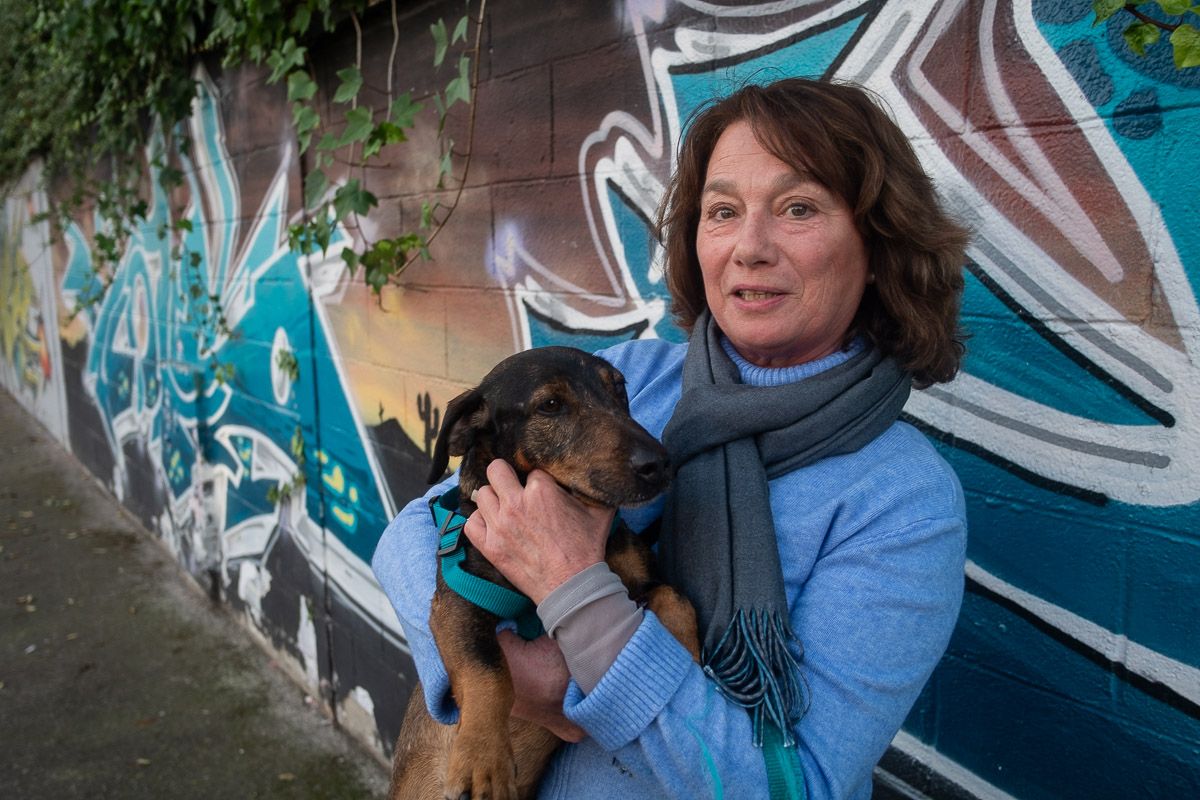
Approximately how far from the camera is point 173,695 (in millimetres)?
4941

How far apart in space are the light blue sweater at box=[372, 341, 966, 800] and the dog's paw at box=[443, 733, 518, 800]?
0.90ft

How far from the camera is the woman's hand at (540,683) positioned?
1.59 m

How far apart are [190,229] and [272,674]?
9.54 ft

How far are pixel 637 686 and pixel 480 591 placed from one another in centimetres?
51

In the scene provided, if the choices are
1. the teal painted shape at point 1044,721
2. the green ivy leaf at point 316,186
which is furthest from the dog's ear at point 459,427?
the green ivy leaf at point 316,186

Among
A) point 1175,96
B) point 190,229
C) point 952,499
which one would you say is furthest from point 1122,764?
point 190,229

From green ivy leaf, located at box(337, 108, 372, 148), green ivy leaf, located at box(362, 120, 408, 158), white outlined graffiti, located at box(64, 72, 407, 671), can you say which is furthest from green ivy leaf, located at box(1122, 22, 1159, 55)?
white outlined graffiti, located at box(64, 72, 407, 671)

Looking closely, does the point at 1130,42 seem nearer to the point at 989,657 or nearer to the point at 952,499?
the point at 952,499

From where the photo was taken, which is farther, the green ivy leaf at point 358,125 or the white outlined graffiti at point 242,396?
the white outlined graffiti at point 242,396

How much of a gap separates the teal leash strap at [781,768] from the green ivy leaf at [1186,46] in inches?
47.9

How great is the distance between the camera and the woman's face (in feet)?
5.10

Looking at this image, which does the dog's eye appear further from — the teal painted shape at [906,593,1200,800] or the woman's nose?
the teal painted shape at [906,593,1200,800]

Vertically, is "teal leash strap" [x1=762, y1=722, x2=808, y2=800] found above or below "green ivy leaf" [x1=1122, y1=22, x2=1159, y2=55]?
below

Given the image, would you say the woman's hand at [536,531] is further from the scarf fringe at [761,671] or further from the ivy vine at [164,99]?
the ivy vine at [164,99]
